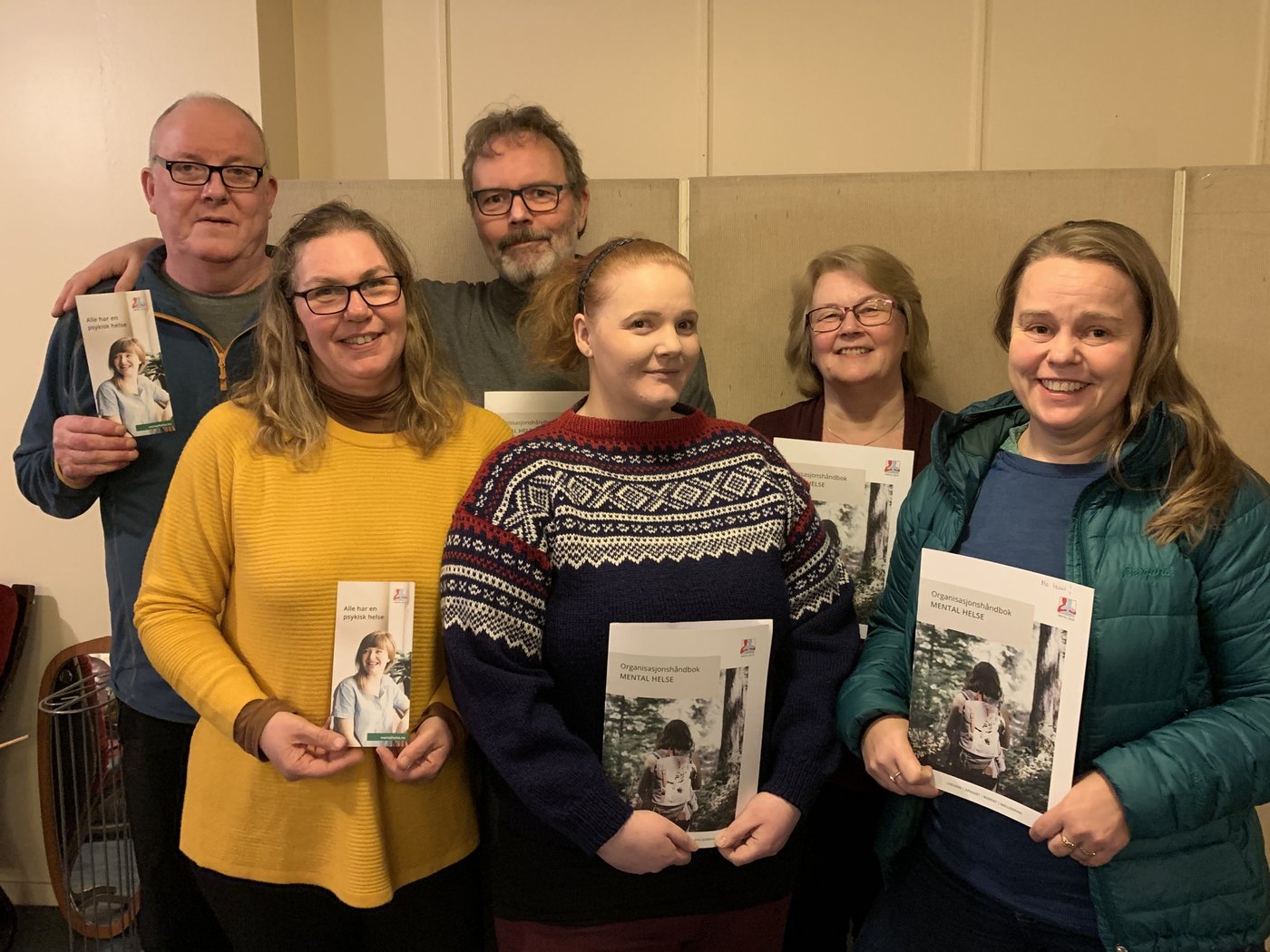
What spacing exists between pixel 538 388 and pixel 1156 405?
A: 121 cm

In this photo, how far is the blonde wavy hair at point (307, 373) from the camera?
154cm

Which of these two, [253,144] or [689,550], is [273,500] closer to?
[689,550]

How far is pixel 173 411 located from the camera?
6.26ft

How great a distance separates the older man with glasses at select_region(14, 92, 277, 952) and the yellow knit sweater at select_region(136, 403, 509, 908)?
41 cm

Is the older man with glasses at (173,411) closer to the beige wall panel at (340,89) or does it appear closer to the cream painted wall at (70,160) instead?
the cream painted wall at (70,160)

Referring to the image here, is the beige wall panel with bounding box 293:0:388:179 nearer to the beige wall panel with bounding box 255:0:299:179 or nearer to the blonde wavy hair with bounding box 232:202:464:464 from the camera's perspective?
the beige wall panel with bounding box 255:0:299:179

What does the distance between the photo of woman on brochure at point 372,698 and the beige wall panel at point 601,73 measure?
2.29 meters

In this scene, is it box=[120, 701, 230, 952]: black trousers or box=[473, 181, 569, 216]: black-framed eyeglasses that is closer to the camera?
box=[120, 701, 230, 952]: black trousers

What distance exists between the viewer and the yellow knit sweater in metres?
1.49

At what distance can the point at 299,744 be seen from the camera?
1445 millimetres

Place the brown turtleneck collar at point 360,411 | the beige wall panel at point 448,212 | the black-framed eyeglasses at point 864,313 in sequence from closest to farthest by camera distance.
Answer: the brown turtleneck collar at point 360,411 → the black-framed eyeglasses at point 864,313 → the beige wall panel at point 448,212

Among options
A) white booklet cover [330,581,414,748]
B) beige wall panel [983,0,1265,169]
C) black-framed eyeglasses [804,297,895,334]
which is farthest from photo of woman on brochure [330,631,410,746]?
beige wall panel [983,0,1265,169]

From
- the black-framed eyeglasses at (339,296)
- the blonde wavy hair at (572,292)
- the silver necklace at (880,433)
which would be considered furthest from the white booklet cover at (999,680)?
the black-framed eyeglasses at (339,296)

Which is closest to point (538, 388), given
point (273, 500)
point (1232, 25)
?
point (273, 500)
